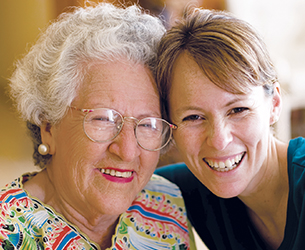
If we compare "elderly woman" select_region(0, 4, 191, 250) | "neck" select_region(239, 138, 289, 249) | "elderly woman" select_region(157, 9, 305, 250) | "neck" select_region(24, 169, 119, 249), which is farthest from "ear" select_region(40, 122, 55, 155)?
"neck" select_region(239, 138, 289, 249)

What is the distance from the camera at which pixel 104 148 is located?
1.42 meters

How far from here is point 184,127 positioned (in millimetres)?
1476

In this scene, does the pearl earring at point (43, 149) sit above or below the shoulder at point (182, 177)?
above

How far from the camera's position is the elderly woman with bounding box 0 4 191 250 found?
1.42 meters

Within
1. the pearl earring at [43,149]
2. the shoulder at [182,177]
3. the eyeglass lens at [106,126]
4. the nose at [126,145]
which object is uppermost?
the eyeglass lens at [106,126]

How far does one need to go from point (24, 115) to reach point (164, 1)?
99.0 inches

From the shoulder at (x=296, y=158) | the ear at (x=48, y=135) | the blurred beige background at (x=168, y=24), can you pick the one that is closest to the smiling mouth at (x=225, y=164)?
the shoulder at (x=296, y=158)

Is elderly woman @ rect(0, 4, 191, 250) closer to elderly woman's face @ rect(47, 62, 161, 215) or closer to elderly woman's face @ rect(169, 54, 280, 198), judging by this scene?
elderly woman's face @ rect(47, 62, 161, 215)

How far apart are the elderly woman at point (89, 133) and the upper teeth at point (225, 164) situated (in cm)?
27

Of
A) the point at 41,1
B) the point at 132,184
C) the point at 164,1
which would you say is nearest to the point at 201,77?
the point at 132,184

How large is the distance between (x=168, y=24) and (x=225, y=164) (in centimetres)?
80

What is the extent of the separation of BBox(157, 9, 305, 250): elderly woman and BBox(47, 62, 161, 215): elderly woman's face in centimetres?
17

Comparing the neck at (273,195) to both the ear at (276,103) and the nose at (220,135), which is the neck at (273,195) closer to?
the ear at (276,103)

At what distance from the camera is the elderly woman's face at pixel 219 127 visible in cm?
136
